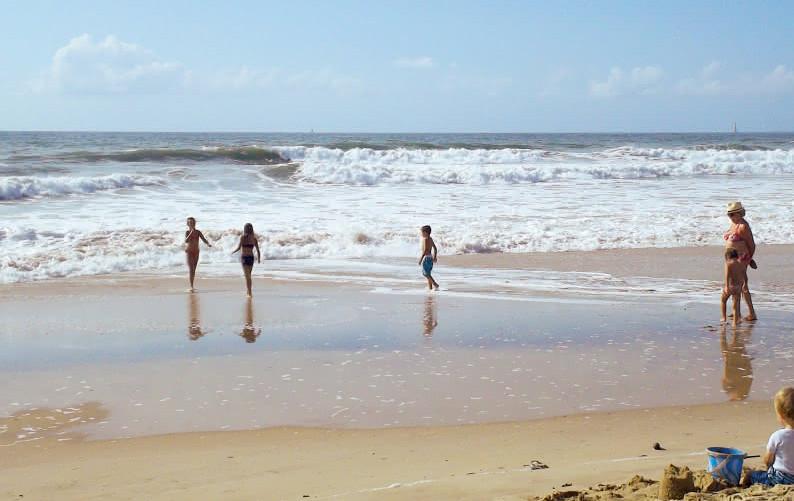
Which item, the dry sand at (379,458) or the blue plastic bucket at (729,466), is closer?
the blue plastic bucket at (729,466)

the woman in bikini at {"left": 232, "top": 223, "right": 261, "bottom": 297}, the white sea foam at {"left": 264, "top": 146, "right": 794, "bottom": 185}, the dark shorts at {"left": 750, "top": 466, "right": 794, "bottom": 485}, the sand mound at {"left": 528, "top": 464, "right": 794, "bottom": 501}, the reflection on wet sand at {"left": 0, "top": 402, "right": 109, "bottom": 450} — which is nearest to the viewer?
the sand mound at {"left": 528, "top": 464, "right": 794, "bottom": 501}

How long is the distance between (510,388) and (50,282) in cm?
935

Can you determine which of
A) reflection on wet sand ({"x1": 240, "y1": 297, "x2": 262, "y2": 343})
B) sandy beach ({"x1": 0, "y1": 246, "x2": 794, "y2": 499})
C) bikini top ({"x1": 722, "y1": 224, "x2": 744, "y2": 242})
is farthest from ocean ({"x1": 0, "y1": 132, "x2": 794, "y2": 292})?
bikini top ({"x1": 722, "y1": 224, "x2": 744, "y2": 242})

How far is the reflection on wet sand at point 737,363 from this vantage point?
7.07m

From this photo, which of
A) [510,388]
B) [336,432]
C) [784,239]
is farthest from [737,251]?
[784,239]

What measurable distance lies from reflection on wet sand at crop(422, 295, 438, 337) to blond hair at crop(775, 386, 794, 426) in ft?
17.2

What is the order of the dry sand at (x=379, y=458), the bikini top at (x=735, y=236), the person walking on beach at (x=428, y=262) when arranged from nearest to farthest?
the dry sand at (x=379, y=458) < the bikini top at (x=735, y=236) < the person walking on beach at (x=428, y=262)

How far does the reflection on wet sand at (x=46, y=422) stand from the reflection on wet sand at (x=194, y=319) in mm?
2620

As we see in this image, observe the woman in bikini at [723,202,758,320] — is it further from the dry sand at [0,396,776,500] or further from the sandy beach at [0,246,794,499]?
the dry sand at [0,396,776,500]

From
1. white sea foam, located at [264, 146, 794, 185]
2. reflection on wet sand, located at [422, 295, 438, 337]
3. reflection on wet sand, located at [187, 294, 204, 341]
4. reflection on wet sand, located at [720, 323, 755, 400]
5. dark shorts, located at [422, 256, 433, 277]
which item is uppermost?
white sea foam, located at [264, 146, 794, 185]

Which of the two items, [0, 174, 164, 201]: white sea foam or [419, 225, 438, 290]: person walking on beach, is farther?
[0, 174, 164, 201]: white sea foam

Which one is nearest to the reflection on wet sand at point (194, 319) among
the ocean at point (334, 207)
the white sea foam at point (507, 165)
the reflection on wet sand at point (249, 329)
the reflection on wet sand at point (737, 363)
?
the reflection on wet sand at point (249, 329)

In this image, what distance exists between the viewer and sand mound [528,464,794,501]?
3.99 metres

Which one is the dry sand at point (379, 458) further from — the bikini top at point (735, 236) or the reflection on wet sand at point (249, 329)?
the bikini top at point (735, 236)
